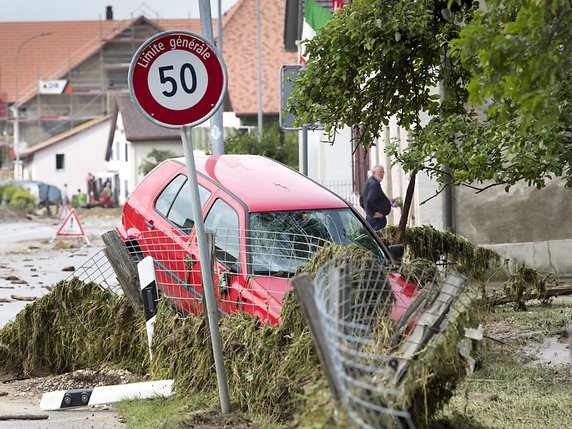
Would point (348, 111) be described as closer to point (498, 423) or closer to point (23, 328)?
point (23, 328)

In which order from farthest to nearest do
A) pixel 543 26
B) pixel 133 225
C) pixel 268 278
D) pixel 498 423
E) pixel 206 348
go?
pixel 133 225
pixel 268 278
pixel 206 348
pixel 498 423
pixel 543 26

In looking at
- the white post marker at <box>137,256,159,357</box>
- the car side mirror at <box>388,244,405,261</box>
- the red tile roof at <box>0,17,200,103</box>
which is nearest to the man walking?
the car side mirror at <box>388,244,405,261</box>

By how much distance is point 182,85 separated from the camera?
8.10 metres

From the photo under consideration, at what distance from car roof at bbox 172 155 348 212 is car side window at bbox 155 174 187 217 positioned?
0.84 ft

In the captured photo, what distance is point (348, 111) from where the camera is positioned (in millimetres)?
12812

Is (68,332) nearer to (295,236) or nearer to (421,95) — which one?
(295,236)

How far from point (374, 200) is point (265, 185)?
305 inches

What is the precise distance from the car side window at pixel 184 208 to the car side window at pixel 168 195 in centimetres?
9

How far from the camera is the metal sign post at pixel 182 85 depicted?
316 inches

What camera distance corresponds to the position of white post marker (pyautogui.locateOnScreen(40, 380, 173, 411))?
859 cm

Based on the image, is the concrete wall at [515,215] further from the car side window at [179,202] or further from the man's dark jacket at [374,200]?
the car side window at [179,202]

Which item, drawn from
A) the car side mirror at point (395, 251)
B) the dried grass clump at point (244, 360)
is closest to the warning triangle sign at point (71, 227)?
the car side mirror at point (395, 251)

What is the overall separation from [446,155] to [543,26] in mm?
4387

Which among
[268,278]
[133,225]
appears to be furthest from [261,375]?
[133,225]
